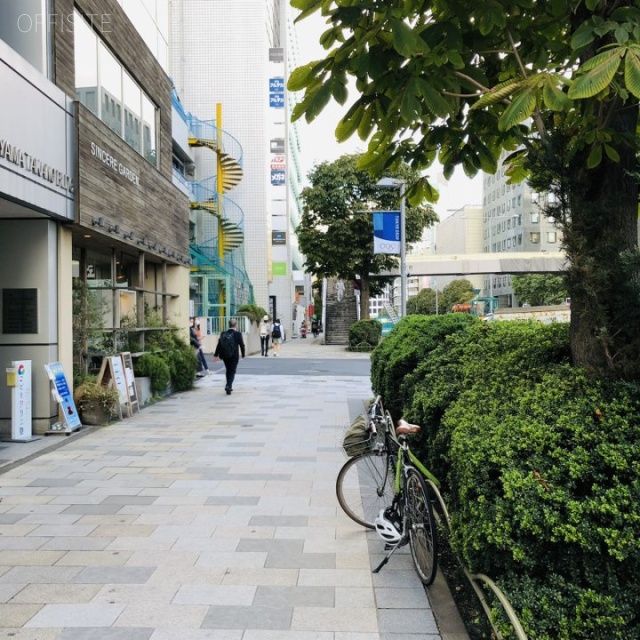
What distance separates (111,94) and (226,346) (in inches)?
227

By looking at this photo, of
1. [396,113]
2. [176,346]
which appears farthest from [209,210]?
[396,113]

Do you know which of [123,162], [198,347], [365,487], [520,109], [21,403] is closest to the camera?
[520,109]

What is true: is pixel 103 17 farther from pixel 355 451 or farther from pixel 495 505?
pixel 495 505

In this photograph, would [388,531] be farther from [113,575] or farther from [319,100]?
[319,100]

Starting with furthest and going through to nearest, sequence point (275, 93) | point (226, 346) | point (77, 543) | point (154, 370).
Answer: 1. point (275, 93)
2. point (226, 346)
3. point (154, 370)
4. point (77, 543)

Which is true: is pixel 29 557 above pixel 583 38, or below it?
below

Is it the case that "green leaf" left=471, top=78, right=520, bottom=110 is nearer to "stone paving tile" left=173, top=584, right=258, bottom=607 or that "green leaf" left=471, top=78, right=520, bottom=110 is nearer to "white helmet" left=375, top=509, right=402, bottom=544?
"white helmet" left=375, top=509, right=402, bottom=544

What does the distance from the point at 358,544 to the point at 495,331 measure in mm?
2651

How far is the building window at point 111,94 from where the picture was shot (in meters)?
10.6

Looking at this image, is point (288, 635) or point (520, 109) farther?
point (288, 635)

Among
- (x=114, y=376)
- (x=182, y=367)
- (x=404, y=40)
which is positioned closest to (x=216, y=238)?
(x=182, y=367)

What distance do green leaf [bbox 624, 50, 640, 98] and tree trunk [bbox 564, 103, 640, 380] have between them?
1.01m

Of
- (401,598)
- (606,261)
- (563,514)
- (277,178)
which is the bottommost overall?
(401,598)

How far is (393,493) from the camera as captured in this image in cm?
486
